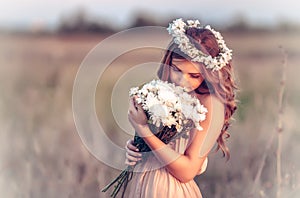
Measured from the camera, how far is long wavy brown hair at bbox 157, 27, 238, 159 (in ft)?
8.91

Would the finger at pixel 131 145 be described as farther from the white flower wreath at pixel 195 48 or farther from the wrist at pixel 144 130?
the white flower wreath at pixel 195 48

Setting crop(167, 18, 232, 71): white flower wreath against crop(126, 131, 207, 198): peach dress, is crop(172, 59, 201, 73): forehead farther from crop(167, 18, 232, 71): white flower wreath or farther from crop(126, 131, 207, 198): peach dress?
crop(126, 131, 207, 198): peach dress

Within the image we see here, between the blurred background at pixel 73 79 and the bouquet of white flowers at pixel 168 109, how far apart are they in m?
0.22

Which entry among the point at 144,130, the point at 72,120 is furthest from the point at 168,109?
the point at 72,120

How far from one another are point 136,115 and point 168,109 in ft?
0.45

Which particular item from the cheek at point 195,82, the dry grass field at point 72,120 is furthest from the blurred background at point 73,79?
the cheek at point 195,82

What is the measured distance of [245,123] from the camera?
9.59 feet

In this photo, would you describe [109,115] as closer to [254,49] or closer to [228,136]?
[228,136]

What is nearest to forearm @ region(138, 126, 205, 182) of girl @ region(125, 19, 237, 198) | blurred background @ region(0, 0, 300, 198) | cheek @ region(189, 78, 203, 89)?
girl @ region(125, 19, 237, 198)

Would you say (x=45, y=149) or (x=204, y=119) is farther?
(x=45, y=149)

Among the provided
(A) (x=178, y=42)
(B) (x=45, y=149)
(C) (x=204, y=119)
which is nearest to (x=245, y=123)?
(C) (x=204, y=119)

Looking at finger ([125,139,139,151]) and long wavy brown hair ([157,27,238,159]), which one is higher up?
long wavy brown hair ([157,27,238,159])

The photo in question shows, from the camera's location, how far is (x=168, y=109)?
264 centimetres

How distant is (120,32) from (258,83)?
2.06ft
